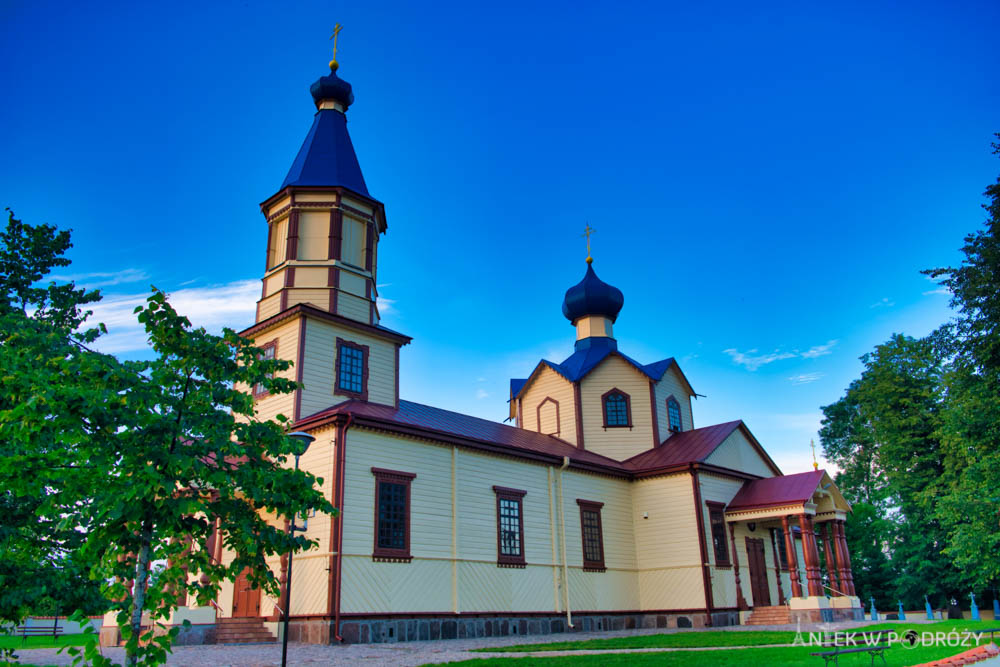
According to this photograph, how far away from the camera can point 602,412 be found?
91.5 feet

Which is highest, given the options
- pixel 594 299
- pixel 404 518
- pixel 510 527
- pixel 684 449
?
pixel 594 299

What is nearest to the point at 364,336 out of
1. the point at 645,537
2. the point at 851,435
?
the point at 645,537

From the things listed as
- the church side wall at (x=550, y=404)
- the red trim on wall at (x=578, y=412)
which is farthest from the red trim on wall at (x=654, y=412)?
the church side wall at (x=550, y=404)

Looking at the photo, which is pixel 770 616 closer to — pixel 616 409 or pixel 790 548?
pixel 790 548

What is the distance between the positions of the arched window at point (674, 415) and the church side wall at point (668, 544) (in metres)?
3.97

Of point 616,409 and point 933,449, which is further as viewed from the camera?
point 933,449

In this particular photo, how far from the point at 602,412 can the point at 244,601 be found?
48.1 ft

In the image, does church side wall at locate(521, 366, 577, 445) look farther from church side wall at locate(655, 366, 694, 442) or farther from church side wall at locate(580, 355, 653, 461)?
church side wall at locate(655, 366, 694, 442)

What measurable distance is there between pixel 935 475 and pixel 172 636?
36.3m

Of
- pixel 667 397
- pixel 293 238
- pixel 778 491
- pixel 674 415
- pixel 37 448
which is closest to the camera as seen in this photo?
pixel 37 448

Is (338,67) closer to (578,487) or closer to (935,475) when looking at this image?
(578,487)

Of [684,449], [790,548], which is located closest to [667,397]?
[684,449]

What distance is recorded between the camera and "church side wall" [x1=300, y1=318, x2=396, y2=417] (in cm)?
1927

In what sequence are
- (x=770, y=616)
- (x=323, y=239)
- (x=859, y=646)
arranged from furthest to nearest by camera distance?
1. (x=770, y=616)
2. (x=323, y=239)
3. (x=859, y=646)
